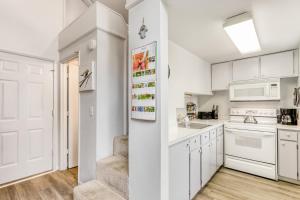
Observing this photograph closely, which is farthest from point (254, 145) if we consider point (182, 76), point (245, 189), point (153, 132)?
point (153, 132)

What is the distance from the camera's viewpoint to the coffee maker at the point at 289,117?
2838 millimetres

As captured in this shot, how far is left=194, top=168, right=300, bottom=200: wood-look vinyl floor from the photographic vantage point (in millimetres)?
2170

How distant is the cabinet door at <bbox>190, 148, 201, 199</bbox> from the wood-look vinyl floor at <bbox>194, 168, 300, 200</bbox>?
0.22m

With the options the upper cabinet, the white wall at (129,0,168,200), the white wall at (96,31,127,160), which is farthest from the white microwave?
the white wall at (129,0,168,200)

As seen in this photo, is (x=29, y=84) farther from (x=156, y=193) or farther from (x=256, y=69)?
(x=256, y=69)

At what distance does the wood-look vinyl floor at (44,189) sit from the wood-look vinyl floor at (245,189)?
189cm

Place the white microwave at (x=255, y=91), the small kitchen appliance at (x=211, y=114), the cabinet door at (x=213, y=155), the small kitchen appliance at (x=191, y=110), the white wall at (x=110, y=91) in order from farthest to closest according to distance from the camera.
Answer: the small kitchen appliance at (x=211, y=114) → the small kitchen appliance at (x=191, y=110) → the white microwave at (x=255, y=91) → the cabinet door at (x=213, y=155) → the white wall at (x=110, y=91)

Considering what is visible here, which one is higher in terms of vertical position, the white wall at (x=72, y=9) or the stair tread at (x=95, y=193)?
the white wall at (x=72, y=9)

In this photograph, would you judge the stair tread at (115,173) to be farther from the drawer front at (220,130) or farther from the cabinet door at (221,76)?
the cabinet door at (221,76)

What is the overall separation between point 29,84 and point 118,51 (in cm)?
169

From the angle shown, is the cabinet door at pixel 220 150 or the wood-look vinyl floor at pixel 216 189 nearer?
the wood-look vinyl floor at pixel 216 189

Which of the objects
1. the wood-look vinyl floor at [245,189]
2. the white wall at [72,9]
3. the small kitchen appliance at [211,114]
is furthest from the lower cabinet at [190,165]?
the white wall at [72,9]

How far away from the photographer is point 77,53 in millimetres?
2598

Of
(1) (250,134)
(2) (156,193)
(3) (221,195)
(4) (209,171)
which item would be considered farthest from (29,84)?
(1) (250,134)
